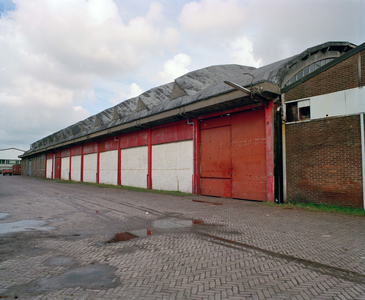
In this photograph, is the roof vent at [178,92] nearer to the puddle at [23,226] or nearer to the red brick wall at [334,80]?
the red brick wall at [334,80]

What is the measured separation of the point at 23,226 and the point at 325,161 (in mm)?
10723

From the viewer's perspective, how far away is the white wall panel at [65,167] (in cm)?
3697

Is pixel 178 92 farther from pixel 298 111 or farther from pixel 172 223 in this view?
pixel 172 223

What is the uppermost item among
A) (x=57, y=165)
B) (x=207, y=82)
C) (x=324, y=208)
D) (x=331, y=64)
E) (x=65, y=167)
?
(x=207, y=82)

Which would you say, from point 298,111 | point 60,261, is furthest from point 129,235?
point 298,111

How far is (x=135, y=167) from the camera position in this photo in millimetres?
21812

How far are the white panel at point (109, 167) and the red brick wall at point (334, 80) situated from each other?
1834 centimetres

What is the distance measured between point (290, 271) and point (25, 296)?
3731mm

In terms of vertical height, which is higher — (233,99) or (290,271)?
(233,99)

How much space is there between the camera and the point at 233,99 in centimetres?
1243

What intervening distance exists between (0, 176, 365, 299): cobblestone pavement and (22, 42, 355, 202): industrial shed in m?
5.00

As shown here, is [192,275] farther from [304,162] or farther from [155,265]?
[304,162]

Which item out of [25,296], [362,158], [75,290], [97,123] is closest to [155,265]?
[75,290]

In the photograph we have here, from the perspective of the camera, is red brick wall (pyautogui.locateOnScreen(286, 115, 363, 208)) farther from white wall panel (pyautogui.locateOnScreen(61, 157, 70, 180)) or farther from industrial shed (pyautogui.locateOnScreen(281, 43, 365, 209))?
white wall panel (pyautogui.locateOnScreen(61, 157, 70, 180))
